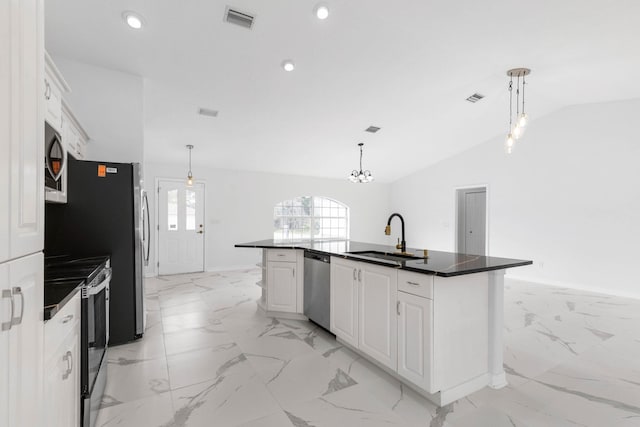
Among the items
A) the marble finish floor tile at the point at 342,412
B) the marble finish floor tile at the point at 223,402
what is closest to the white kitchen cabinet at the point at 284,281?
the marble finish floor tile at the point at 223,402

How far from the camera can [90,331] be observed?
1.75 m

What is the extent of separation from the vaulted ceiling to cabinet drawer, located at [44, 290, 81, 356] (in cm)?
246

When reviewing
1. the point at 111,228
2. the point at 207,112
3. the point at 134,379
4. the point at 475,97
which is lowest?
the point at 134,379

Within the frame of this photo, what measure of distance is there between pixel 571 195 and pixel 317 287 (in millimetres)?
5013

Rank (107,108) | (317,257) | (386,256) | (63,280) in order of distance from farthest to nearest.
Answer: (107,108) → (317,257) → (386,256) → (63,280)

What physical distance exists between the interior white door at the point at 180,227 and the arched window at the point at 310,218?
1782 mm

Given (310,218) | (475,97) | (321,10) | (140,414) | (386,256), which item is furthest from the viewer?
(310,218)

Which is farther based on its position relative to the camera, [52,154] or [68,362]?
[52,154]

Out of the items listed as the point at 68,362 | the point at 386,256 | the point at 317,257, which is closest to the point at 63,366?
the point at 68,362

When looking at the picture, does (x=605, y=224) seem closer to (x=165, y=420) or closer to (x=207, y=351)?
(x=207, y=351)

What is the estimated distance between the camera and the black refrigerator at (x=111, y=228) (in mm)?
2738

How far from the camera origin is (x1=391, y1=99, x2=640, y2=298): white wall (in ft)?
15.9

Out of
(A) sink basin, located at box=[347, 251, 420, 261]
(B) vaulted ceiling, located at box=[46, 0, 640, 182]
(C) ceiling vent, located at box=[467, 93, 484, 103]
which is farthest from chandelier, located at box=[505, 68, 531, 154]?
(A) sink basin, located at box=[347, 251, 420, 261]

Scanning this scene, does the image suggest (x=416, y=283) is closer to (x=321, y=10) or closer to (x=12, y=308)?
(x=12, y=308)
